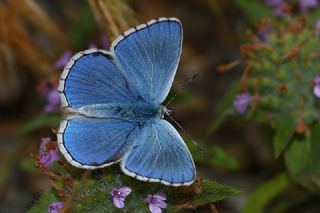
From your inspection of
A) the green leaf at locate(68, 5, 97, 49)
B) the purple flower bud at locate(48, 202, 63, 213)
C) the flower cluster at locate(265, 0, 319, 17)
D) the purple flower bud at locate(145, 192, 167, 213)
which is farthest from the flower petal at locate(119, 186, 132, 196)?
the green leaf at locate(68, 5, 97, 49)

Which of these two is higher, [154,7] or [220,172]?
[154,7]

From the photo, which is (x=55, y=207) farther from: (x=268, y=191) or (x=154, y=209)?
(x=268, y=191)

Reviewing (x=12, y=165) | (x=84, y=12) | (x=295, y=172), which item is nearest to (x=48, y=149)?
(x=295, y=172)

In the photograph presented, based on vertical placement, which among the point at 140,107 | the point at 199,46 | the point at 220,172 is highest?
the point at 140,107

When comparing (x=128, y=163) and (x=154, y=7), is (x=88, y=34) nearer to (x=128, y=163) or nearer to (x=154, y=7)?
(x=154, y=7)

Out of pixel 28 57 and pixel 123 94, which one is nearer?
pixel 123 94

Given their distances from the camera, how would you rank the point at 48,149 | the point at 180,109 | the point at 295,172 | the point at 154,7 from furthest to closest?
the point at 154,7, the point at 180,109, the point at 295,172, the point at 48,149
